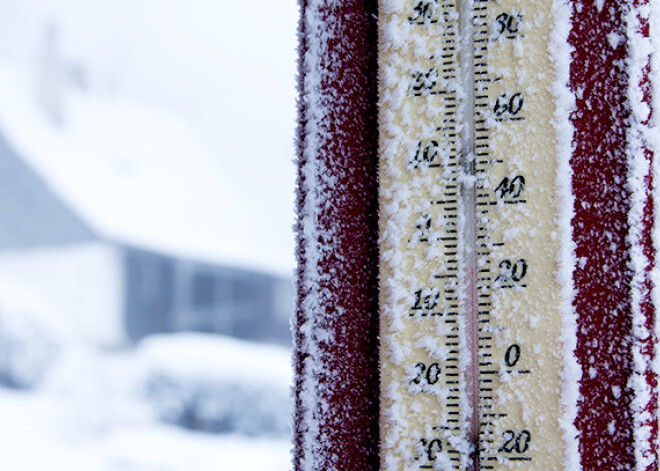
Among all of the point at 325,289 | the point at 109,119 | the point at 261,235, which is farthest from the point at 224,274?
the point at 325,289

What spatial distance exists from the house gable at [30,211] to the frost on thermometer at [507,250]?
6.21m

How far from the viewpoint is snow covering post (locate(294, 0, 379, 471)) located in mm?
538

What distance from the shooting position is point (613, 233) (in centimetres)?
51

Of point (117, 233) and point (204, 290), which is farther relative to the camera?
point (204, 290)

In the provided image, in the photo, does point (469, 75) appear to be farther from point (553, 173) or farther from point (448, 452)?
point (448, 452)

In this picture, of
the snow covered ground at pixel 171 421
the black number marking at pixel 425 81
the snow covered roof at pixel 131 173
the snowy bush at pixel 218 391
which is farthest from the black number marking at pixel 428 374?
the snow covered roof at pixel 131 173

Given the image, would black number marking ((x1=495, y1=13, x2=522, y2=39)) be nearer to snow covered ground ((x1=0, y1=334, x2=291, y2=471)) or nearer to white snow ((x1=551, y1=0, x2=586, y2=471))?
white snow ((x1=551, y1=0, x2=586, y2=471))

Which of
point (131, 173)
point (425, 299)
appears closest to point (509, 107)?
point (425, 299)

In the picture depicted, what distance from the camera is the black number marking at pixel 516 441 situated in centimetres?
50

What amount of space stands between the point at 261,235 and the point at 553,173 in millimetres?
8249

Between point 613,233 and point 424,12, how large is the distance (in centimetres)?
23

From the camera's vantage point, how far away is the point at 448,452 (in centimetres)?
51

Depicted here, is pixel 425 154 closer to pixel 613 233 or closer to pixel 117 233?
pixel 613 233

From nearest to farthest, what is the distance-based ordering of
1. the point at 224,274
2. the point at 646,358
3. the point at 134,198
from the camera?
the point at 646,358
the point at 134,198
the point at 224,274
